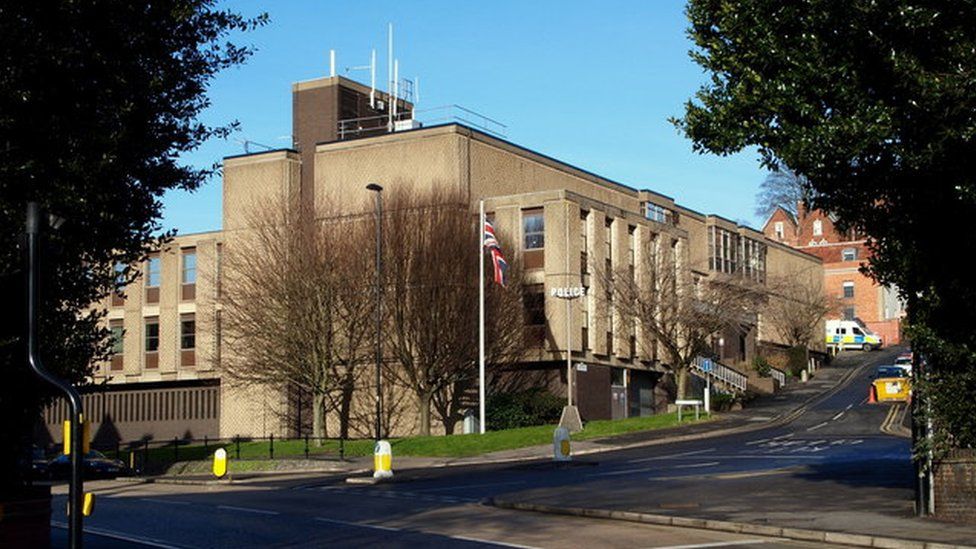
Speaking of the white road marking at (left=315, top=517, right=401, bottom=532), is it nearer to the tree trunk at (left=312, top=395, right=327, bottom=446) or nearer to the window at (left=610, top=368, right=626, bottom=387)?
the tree trunk at (left=312, top=395, right=327, bottom=446)

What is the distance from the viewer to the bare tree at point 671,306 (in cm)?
5603

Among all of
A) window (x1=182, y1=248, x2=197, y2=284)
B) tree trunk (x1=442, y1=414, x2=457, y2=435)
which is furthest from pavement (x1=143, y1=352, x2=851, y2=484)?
window (x1=182, y1=248, x2=197, y2=284)

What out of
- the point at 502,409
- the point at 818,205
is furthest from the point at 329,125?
the point at 818,205

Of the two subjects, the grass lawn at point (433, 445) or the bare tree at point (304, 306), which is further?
the bare tree at point (304, 306)

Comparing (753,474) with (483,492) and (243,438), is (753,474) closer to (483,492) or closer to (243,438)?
(483,492)

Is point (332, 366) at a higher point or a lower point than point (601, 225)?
lower

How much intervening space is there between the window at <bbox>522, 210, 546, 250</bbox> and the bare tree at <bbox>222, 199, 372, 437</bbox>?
7.49 m

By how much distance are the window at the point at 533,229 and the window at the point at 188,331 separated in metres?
18.0

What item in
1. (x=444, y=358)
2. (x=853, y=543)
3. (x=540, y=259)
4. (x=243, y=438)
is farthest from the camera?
(x=243, y=438)

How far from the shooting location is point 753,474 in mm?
28516

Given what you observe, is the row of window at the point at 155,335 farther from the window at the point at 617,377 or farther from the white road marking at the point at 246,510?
the white road marking at the point at 246,510

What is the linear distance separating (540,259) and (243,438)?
16.5 metres

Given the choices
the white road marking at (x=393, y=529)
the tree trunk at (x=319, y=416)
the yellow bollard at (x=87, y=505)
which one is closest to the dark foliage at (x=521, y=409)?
the tree trunk at (x=319, y=416)

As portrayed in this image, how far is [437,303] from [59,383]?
38.2 meters
